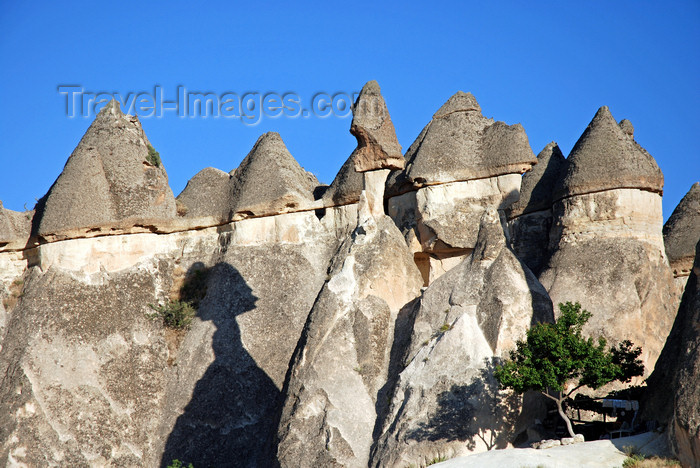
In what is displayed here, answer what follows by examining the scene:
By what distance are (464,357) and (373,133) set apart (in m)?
6.68

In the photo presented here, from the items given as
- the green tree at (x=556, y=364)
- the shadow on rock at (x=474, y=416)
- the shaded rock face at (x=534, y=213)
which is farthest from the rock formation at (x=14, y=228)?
the green tree at (x=556, y=364)

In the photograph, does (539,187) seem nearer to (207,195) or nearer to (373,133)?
(373,133)

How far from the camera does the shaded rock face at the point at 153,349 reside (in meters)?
24.5

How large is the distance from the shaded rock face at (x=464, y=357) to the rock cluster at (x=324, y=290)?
0.04 meters

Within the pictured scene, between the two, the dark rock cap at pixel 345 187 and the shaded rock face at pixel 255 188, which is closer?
the dark rock cap at pixel 345 187

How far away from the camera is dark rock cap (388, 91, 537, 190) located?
92.2 ft

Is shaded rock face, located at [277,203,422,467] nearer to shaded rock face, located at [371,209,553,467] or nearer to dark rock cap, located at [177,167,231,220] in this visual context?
shaded rock face, located at [371,209,553,467]

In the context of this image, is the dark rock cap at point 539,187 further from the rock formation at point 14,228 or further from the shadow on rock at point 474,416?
the rock formation at point 14,228

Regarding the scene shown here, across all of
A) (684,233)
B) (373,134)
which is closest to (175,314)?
(373,134)

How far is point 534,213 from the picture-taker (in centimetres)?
2819

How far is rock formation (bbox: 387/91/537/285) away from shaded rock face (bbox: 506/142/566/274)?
1.19ft

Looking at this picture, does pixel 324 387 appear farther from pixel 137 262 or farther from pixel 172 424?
pixel 137 262

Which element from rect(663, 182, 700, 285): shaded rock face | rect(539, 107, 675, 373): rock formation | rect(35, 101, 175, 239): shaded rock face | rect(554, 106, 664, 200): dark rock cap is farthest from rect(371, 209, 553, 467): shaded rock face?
rect(35, 101, 175, 239): shaded rock face

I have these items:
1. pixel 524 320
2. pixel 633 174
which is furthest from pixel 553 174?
pixel 524 320
